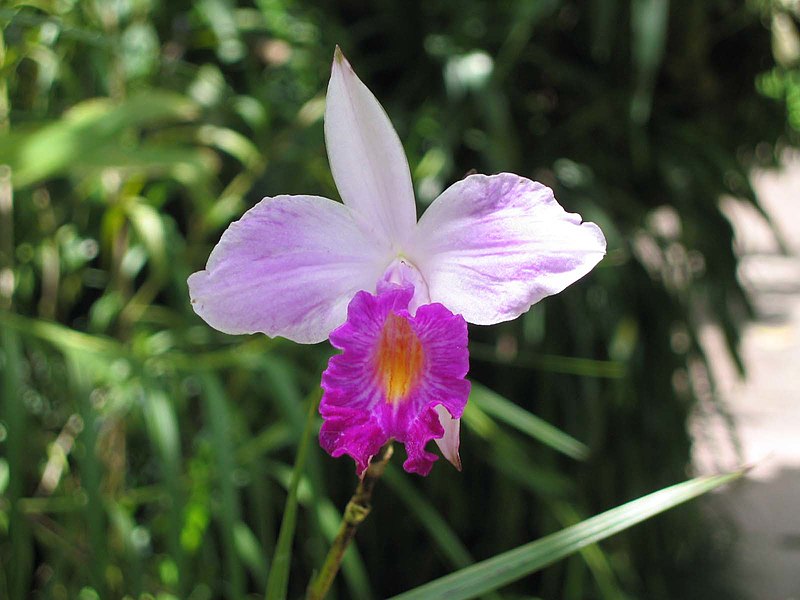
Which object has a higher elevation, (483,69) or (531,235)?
(531,235)

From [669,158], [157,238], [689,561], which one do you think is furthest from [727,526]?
[157,238]

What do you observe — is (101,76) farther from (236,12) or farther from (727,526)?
(727,526)

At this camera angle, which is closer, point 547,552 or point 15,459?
point 547,552

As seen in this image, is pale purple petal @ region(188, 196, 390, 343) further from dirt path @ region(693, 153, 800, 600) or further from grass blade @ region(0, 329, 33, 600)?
dirt path @ region(693, 153, 800, 600)

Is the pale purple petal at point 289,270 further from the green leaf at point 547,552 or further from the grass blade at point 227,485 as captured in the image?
the grass blade at point 227,485

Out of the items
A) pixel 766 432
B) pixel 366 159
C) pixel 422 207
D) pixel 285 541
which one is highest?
pixel 366 159

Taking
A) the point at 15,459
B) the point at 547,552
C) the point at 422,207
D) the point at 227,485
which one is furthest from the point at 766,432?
the point at 547,552

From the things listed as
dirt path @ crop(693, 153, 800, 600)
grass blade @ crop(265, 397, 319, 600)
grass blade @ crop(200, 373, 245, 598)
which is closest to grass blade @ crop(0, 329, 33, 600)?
grass blade @ crop(200, 373, 245, 598)

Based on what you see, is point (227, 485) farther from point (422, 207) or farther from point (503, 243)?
point (422, 207)
